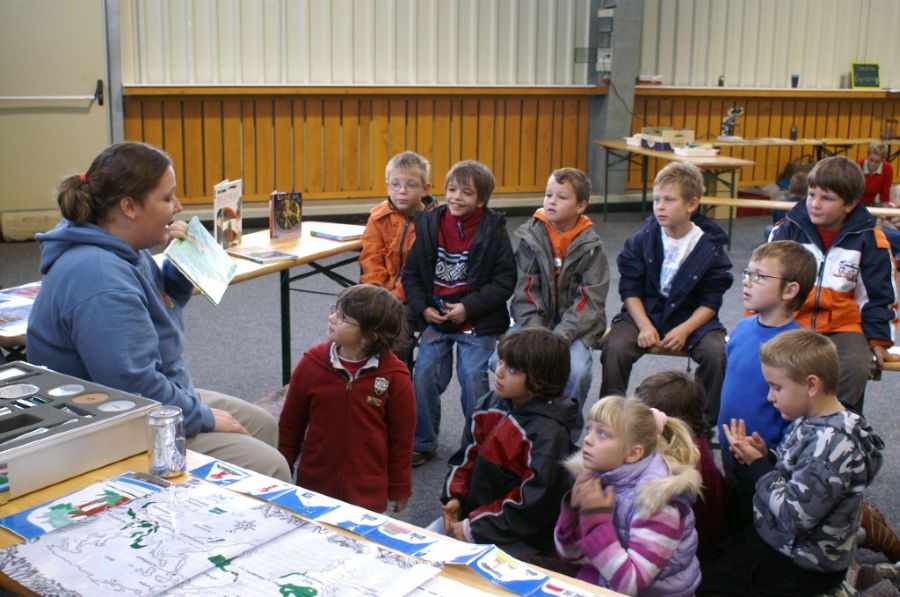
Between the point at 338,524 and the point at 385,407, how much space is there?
1.22 metres

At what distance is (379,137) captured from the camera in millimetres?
8898

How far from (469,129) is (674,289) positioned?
578 cm

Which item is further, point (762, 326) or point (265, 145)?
A: point (265, 145)

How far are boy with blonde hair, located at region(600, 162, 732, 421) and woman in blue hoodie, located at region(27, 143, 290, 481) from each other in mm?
1647

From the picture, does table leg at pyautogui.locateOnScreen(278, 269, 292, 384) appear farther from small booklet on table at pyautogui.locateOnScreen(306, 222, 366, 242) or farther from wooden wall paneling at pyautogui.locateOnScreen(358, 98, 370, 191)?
wooden wall paneling at pyautogui.locateOnScreen(358, 98, 370, 191)

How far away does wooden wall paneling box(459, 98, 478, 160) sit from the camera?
9.13m

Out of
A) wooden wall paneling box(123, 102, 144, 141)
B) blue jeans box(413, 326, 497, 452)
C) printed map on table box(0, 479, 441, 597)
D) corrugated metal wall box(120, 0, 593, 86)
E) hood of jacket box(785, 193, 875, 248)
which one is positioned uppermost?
corrugated metal wall box(120, 0, 593, 86)

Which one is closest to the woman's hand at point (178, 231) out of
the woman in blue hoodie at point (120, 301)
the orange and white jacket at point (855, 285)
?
the woman in blue hoodie at point (120, 301)

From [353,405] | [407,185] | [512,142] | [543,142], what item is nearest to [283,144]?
[512,142]

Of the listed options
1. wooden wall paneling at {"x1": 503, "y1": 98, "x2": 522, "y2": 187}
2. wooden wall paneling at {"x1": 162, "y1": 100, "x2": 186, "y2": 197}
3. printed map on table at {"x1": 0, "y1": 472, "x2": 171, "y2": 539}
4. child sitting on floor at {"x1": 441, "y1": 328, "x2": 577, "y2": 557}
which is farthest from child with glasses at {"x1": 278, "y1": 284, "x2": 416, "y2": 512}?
wooden wall paneling at {"x1": 503, "y1": 98, "x2": 522, "y2": 187}

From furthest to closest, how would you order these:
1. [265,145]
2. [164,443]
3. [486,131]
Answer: [486,131] < [265,145] < [164,443]

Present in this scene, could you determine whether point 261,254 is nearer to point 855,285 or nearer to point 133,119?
point 855,285

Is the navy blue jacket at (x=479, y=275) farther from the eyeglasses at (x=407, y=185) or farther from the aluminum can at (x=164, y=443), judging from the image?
the aluminum can at (x=164, y=443)

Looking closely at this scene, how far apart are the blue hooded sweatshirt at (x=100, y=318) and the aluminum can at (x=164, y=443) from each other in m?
0.39
